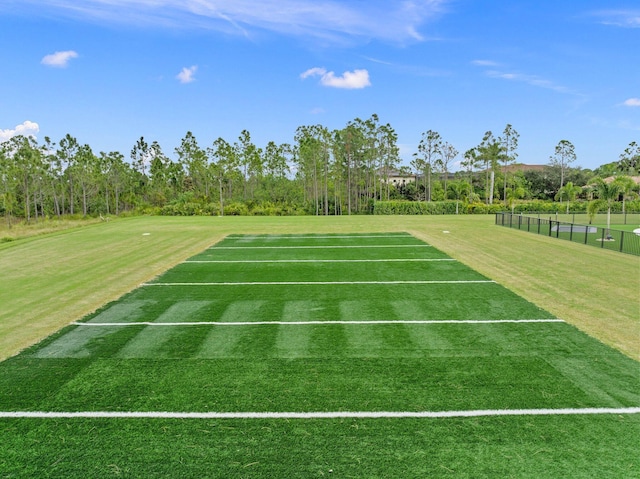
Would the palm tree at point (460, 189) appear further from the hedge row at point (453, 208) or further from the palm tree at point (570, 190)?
the palm tree at point (570, 190)

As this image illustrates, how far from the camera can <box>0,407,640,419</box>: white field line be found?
5.61 metres

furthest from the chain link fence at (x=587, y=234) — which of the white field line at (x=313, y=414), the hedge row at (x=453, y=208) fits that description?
the hedge row at (x=453, y=208)

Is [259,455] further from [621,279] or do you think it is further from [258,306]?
[621,279]

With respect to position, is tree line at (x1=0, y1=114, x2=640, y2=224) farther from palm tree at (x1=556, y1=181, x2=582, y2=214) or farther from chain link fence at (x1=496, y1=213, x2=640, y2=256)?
chain link fence at (x1=496, y1=213, x2=640, y2=256)

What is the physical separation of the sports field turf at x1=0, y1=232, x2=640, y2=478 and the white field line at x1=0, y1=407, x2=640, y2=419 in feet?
0.08

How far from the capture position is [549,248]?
815 inches

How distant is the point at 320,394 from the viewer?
6.21m

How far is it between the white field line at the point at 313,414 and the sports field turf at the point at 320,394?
0.02 metres

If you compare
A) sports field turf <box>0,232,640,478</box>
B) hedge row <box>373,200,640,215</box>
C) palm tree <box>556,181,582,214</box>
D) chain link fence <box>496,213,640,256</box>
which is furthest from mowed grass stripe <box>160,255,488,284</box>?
hedge row <box>373,200,640,215</box>

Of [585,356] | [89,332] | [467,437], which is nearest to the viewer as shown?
[467,437]

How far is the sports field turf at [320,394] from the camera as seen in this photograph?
476 cm

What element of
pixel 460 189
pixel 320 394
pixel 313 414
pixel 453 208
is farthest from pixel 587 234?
pixel 460 189

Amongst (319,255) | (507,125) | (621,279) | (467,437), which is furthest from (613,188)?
(507,125)

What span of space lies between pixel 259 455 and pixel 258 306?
630 cm
